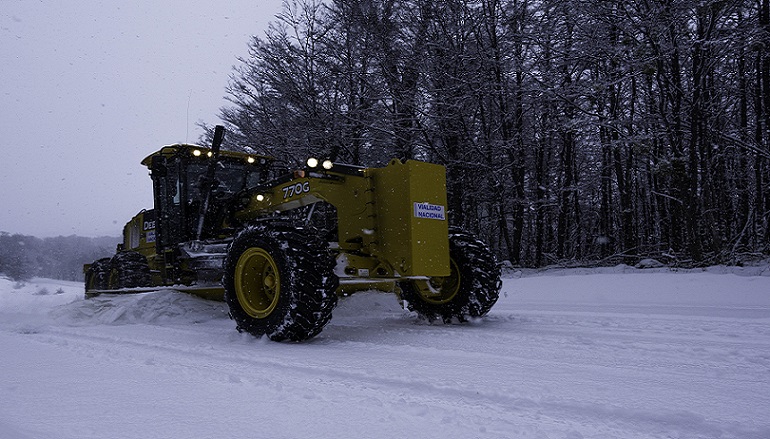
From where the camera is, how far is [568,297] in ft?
26.3

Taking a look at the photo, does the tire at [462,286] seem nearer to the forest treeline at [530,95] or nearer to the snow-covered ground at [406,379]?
the snow-covered ground at [406,379]

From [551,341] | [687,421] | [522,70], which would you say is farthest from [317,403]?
[522,70]

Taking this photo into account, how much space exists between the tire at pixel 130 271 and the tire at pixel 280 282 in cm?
347

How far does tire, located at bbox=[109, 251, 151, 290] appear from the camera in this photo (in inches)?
297

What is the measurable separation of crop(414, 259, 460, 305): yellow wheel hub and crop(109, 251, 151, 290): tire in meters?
4.48

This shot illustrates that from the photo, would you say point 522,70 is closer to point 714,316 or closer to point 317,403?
point 714,316

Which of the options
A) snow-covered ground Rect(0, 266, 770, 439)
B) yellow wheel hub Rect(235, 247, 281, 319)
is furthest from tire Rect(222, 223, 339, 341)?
snow-covered ground Rect(0, 266, 770, 439)

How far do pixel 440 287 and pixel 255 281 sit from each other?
198 centimetres

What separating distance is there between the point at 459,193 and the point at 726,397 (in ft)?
37.4

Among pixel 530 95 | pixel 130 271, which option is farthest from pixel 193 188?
pixel 530 95

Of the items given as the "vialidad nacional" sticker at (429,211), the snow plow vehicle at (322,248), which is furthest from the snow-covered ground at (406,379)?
the "vialidad nacional" sticker at (429,211)

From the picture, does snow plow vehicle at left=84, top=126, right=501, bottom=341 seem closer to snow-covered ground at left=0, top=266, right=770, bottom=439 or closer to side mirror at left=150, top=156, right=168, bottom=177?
side mirror at left=150, top=156, right=168, bottom=177

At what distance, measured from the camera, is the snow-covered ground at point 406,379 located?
1.94 meters

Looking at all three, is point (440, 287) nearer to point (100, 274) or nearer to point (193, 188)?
point (193, 188)
